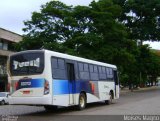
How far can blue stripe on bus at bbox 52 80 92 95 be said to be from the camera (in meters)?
18.8

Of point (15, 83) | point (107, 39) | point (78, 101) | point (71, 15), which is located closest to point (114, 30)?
point (107, 39)

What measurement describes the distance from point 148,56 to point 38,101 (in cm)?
5141

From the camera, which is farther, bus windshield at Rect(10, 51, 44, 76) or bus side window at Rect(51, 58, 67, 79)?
bus side window at Rect(51, 58, 67, 79)

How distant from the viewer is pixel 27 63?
1881 cm

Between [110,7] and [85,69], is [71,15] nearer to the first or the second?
[110,7]

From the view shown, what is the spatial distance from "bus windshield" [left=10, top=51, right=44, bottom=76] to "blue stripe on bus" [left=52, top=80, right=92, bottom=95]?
1.05 meters

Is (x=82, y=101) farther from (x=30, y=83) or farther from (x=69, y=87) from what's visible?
(x=30, y=83)

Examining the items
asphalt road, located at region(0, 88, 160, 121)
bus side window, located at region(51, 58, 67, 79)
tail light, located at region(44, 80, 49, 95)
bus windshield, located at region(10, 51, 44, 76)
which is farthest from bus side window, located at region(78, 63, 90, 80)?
tail light, located at region(44, 80, 49, 95)

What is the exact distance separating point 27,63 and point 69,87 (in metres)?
2.76

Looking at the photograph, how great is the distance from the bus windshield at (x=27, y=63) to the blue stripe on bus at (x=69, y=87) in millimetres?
1052

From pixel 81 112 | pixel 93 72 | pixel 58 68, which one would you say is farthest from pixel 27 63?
pixel 93 72

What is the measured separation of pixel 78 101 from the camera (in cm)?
2142

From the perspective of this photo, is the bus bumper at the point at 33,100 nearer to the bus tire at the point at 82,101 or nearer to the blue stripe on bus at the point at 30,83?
the blue stripe on bus at the point at 30,83

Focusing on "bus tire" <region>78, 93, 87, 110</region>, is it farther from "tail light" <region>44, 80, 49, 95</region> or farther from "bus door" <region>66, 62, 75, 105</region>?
"tail light" <region>44, 80, 49, 95</region>
